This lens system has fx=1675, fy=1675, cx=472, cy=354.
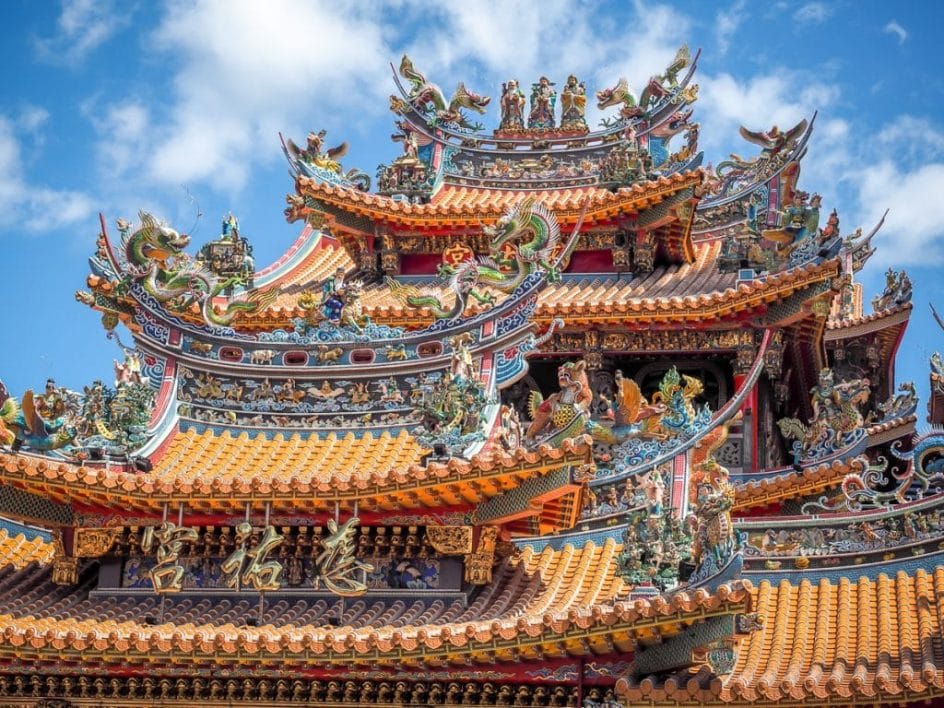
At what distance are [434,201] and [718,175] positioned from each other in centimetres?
560

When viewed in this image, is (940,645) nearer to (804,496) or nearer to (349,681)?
(349,681)

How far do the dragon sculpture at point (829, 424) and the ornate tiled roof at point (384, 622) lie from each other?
606 cm

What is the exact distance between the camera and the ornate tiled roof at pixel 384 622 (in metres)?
14.3

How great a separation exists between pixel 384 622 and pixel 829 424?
8.99m

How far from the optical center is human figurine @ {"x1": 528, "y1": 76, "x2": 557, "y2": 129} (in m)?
33.5

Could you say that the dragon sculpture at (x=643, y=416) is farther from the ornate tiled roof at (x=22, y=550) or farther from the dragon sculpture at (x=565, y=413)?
the ornate tiled roof at (x=22, y=550)

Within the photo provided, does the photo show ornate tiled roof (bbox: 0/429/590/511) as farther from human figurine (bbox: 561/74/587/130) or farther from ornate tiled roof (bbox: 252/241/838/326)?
human figurine (bbox: 561/74/587/130)

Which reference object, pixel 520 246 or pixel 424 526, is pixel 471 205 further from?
pixel 424 526

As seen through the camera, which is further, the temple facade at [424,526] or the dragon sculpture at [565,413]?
the dragon sculpture at [565,413]

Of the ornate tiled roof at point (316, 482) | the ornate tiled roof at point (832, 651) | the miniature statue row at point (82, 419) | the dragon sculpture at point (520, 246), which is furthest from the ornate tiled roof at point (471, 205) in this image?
the ornate tiled roof at point (832, 651)

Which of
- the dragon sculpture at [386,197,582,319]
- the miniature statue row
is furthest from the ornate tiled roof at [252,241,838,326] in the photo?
the miniature statue row

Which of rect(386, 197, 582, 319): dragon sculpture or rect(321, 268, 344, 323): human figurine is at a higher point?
rect(386, 197, 582, 319): dragon sculpture

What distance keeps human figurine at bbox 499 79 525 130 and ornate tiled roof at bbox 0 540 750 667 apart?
16782 millimetres

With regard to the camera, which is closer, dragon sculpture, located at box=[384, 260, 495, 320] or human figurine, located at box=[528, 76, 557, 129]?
dragon sculpture, located at box=[384, 260, 495, 320]
